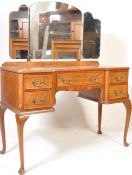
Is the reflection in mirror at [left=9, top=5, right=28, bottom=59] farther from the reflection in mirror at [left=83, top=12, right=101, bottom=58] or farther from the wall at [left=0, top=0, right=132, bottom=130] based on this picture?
the wall at [left=0, top=0, right=132, bottom=130]

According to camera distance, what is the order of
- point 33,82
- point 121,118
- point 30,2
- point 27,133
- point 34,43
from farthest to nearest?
point 121,118, point 27,133, point 30,2, point 34,43, point 33,82

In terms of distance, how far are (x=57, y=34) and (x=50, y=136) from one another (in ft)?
3.16

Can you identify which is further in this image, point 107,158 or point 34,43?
point 34,43

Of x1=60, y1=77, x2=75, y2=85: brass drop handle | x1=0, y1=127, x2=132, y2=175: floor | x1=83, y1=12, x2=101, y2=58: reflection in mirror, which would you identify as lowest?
x1=0, y1=127, x2=132, y2=175: floor

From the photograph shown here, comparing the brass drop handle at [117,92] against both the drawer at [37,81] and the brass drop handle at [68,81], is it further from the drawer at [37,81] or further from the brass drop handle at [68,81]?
the drawer at [37,81]

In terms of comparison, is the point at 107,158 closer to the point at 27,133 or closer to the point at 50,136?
the point at 50,136

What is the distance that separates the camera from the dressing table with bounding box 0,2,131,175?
191 cm

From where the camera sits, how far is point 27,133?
2.77 meters

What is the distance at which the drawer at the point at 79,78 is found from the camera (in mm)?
2037

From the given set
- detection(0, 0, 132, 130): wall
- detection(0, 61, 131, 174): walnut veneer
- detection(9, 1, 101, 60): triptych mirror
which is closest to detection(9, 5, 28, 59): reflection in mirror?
detection(9, 1, 101, 60): triptych mirror

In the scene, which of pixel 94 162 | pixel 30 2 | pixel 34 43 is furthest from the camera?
pixel 30 2

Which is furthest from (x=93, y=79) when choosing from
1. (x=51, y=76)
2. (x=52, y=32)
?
(x=52, y=32)

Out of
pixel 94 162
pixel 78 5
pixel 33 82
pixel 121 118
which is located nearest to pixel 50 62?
pixel 33 82

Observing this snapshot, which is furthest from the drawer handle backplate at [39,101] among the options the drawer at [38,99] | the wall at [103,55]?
the wall at [103,55]
